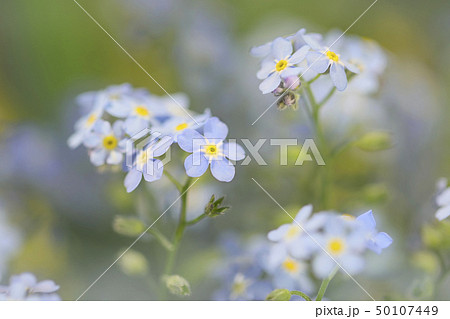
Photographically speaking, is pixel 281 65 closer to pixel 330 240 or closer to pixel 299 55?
pixel 299 55

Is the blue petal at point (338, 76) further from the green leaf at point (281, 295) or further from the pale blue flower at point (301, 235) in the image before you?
the green leaf at point (281, 295)

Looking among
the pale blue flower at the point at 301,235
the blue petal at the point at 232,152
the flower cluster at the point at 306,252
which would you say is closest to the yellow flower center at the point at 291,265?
the flower cluster at the point at 306,252

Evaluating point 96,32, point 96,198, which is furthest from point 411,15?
point 96,198

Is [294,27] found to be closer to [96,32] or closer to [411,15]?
[411,15]

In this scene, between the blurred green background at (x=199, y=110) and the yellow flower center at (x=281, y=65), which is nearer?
the yellow flower center at (x=281, y=65)

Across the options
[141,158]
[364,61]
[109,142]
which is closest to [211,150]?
[141,158]

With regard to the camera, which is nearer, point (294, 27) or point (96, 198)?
point (96, 198)

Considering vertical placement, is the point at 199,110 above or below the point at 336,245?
above
